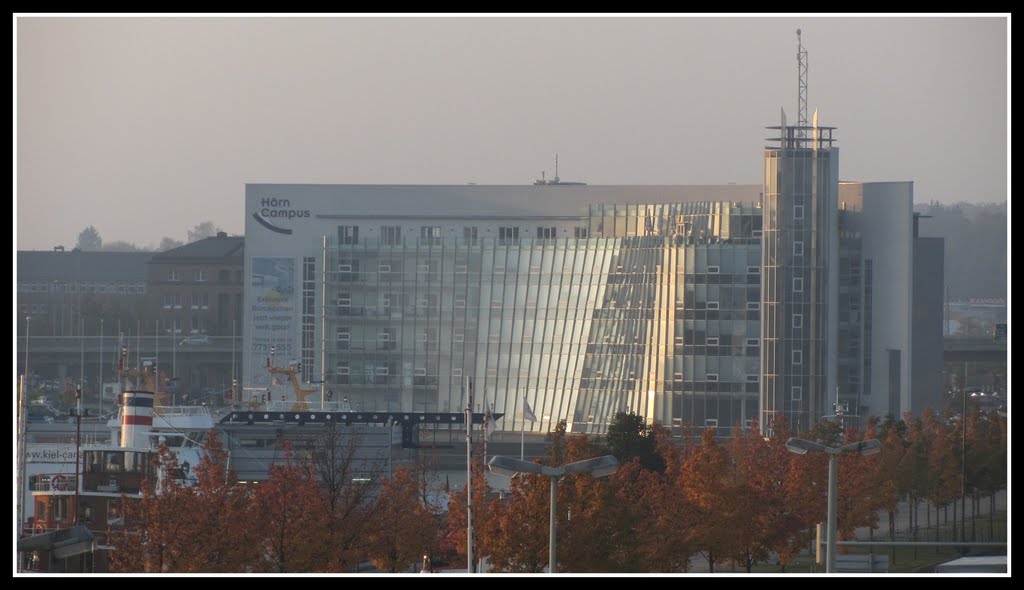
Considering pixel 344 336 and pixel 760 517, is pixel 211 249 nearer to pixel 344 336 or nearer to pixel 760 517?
pixel 344 336

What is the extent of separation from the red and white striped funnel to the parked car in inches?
4291

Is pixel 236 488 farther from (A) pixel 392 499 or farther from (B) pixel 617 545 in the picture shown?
(B) pixel 617 545

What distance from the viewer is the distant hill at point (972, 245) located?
500ft

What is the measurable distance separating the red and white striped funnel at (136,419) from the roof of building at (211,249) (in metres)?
115

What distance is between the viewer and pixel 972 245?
168 metres

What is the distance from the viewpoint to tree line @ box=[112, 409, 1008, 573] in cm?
5434

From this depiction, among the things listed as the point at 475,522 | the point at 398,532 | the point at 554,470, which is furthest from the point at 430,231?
the point at 554,470

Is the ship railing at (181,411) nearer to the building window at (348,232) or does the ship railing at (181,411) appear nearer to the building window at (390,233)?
the building window at (348,232)

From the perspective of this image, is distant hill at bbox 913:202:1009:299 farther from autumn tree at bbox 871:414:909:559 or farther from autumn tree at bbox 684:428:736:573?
autumn tree at bbox 684:428:736:573

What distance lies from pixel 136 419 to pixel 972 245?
357 feet

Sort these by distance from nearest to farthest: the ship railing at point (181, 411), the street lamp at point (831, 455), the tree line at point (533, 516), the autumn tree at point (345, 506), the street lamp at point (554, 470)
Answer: the street lamp at point (554, 470) → the street lamp at point (831, 455) → the tree line at point (533, 516) → the autumn tree at point (345, 506) → the ship railing at point (181, 411)

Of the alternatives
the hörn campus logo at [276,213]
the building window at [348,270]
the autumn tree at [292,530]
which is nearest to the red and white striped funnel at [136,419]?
the autumn tree at [292,530]

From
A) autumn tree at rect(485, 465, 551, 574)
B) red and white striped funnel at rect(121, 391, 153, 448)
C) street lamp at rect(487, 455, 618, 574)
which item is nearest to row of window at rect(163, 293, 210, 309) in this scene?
red and white striped funnel at rect(121, 391, 153, 448)

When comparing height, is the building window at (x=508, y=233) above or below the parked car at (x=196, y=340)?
above
